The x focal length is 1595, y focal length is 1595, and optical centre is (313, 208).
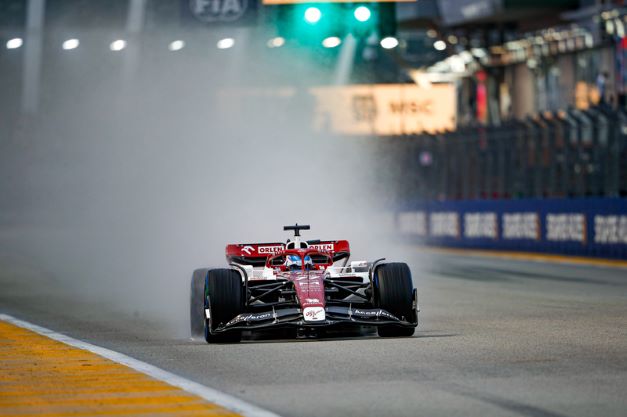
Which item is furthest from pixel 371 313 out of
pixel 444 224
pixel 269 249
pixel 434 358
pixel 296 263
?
pixel 444 224

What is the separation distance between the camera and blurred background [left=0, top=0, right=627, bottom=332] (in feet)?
100

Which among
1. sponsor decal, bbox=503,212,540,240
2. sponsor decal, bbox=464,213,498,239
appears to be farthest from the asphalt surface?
sponsor decal, bbox=464,213,498,239

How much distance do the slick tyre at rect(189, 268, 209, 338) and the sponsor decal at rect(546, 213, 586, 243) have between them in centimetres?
1810

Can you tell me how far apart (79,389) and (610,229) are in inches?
816

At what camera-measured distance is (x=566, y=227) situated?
106 feet

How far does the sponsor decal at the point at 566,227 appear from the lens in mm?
31531

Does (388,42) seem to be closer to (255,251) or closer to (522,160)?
(522,160)

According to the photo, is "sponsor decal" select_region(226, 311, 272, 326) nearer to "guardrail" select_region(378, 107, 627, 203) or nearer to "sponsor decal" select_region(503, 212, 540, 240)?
"guardrail" select_region(378, 107, 627, 203)

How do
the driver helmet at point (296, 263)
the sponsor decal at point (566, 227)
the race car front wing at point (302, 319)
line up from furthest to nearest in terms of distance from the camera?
the sponsor decal at point (566, 227), the driver helmet at point (296, 263), the race car front wing at point (302, 319)

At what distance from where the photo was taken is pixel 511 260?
106 ft

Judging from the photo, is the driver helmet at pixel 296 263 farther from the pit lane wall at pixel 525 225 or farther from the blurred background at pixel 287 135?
the pit lane wall at pixel 525 225

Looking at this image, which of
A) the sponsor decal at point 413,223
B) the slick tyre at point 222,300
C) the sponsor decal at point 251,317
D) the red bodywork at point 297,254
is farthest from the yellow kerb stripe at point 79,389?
the sponsor decal at point 413,223

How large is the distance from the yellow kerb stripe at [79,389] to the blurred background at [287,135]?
547 centimetres

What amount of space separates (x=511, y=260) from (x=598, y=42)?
15802 millimetres
